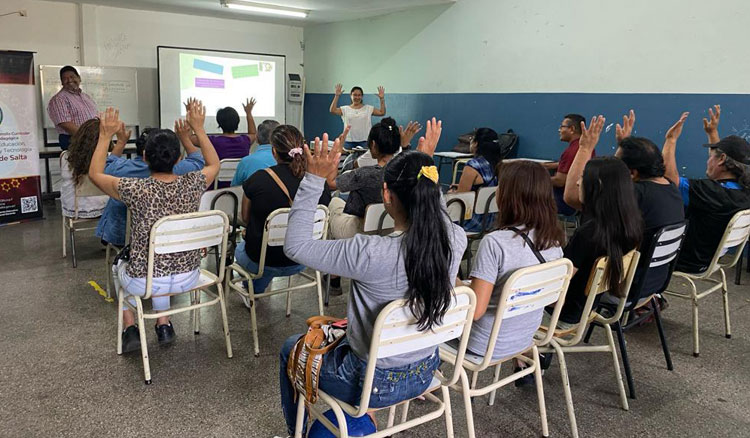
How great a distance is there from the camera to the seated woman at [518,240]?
6.32 feet

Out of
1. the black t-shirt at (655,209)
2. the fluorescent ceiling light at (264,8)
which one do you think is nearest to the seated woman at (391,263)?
the black t-shirt at (655,209)

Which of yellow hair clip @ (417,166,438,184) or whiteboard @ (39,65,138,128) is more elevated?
whiteboard @ (39,65,138,128)

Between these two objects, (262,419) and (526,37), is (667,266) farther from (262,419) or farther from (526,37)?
(526,37)

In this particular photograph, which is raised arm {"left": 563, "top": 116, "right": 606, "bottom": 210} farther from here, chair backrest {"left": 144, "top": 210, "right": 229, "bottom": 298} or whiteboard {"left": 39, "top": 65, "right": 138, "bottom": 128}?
whiteboard {"left": 39, "top": 65, "right": 138, "bottom": 128}

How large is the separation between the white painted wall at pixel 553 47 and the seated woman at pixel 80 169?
15.2ft

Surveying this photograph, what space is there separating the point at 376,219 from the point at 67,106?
4.73 meters

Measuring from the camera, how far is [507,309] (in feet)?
5.96

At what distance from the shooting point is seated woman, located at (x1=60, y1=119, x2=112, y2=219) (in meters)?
3.74

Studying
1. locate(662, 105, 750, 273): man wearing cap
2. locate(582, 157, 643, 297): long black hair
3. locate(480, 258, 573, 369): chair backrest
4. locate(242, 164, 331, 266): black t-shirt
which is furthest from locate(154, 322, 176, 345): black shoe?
locate(662, 105, 750, 273): man wearing cap

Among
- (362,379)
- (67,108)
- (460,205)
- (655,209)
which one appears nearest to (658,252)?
(655,209)

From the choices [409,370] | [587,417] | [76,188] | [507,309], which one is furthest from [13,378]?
[587,417]

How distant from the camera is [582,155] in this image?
2893mm

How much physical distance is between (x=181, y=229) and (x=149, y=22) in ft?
23.6

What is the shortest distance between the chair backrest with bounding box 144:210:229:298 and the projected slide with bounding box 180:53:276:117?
6.83 m
